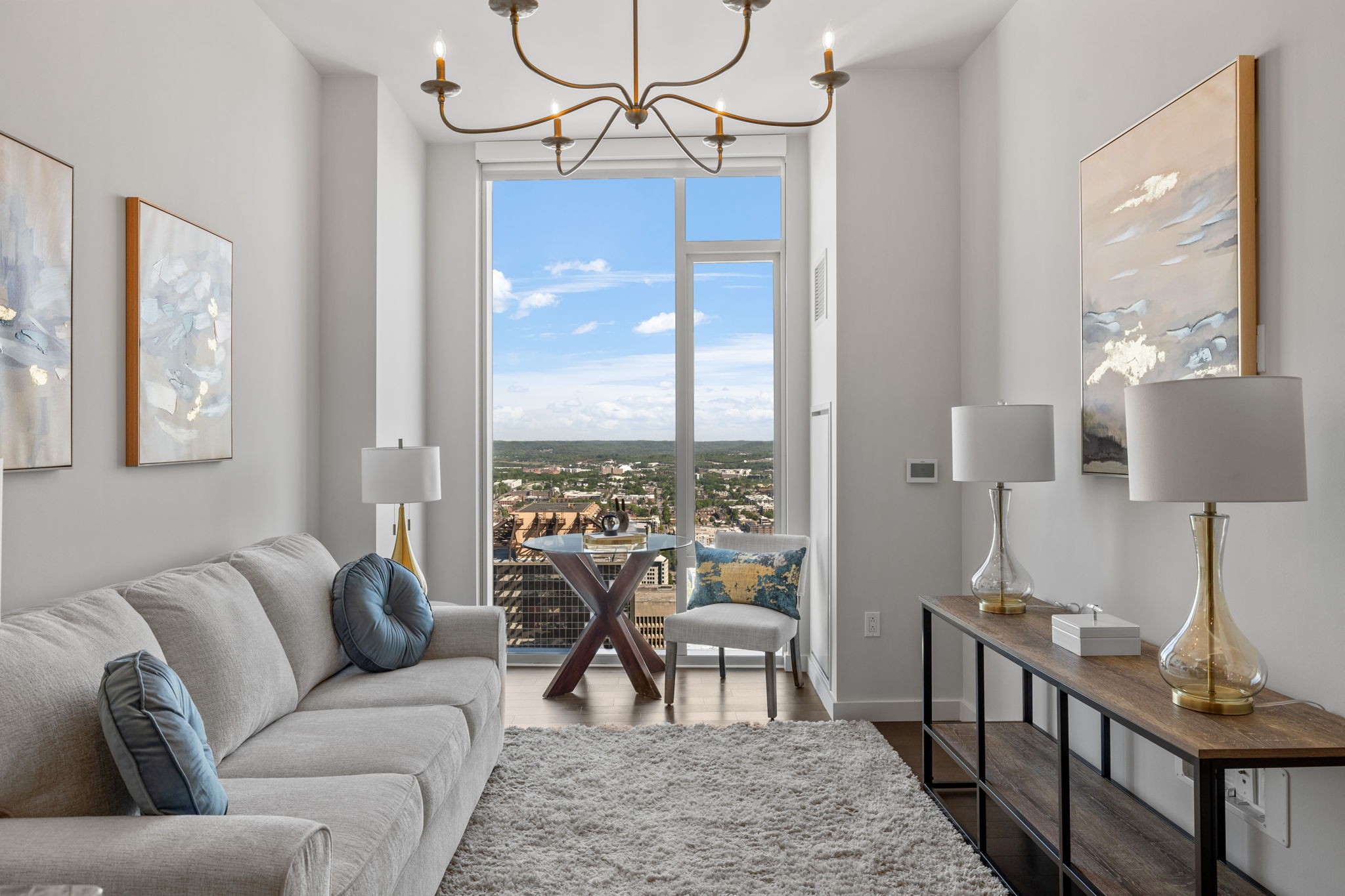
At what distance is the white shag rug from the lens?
7.38 feet

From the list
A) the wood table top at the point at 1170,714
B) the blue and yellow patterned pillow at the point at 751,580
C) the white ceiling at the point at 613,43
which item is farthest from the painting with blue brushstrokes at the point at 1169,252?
the blue and yellow patterned pillow at the point at 751,580

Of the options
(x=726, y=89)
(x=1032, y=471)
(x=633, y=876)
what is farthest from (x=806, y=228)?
(x=633, y=876)

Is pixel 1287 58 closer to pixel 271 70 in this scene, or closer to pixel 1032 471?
pixel 1032 471

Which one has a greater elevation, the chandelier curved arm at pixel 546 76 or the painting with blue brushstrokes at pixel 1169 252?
the chandelier curved arm at pixel 546 76

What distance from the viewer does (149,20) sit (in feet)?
8.02

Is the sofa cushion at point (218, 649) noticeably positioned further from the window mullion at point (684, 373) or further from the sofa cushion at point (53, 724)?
the window mullion at point (684, 373)

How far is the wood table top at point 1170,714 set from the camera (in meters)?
1.43

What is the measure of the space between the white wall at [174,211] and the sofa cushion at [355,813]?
81cm

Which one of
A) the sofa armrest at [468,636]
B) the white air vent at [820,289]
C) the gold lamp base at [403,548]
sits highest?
the white air vent at [820,289]

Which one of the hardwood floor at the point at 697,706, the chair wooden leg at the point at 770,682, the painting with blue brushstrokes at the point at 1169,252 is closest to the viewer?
the painting with blue brushstrokes at the point at 1169,252

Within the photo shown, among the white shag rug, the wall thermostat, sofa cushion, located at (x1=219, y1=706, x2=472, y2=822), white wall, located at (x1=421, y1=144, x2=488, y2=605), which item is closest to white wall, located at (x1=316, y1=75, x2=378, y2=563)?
white wall, located at (x1=421, y1=144, x2=488, y2=605)

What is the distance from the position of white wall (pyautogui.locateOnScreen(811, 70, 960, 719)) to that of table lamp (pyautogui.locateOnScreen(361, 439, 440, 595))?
6.02 feet

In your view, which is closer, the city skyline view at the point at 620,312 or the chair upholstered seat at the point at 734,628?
the chair upholstered seat at the point at 734,628

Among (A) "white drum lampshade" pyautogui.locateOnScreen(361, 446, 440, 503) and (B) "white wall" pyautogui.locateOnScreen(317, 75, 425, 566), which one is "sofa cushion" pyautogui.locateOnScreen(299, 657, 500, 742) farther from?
(B) "white wall" pyautogui.locateOnScreen(317, 75, 425, 566)
